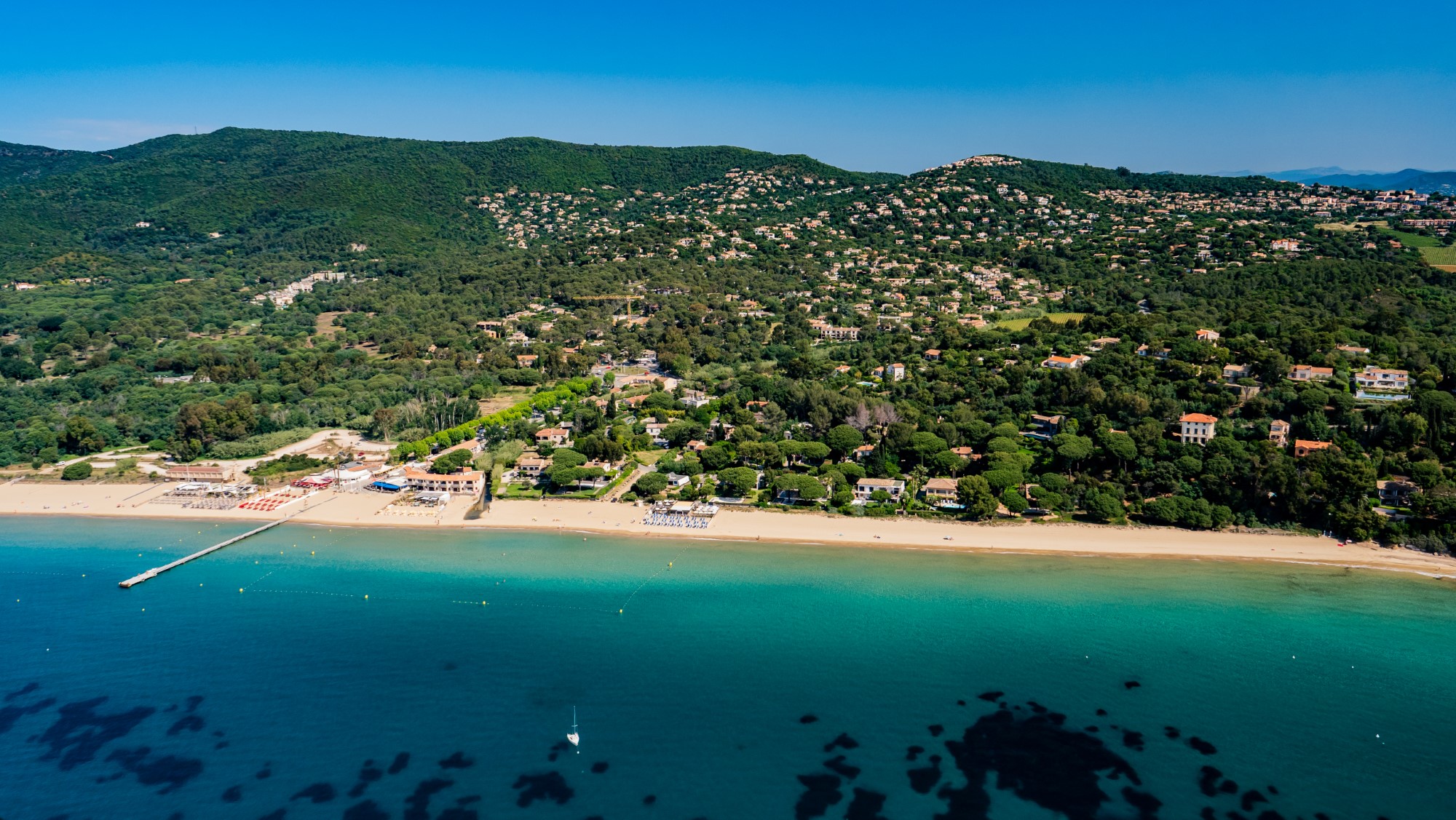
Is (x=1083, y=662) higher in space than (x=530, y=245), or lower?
lower

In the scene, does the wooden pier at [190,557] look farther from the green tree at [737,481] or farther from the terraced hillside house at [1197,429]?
the terraced hillside house at [1197,429]

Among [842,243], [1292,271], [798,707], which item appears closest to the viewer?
[798,707]

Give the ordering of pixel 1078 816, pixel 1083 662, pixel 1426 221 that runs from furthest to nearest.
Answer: pixel 1426 221, pixel 1083 662, pixel 1078 816

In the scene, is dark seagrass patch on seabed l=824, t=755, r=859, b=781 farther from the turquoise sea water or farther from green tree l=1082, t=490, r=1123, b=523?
green tree l=1082, t=490, r=1123, b=523

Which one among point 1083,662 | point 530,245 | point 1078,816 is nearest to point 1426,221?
point 1083,662

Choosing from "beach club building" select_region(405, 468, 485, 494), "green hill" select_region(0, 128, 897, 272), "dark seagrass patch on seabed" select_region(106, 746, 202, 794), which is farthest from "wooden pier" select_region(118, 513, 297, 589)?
"green hill" select_region(0, 128, 897, 272)

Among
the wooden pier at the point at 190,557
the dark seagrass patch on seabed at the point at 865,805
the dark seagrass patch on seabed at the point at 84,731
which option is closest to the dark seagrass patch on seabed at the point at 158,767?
the dark seagrass patch on seabed at the point at 84,731

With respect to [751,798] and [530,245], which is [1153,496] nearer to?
[751,798]

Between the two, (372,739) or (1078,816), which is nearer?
(1078,816)
